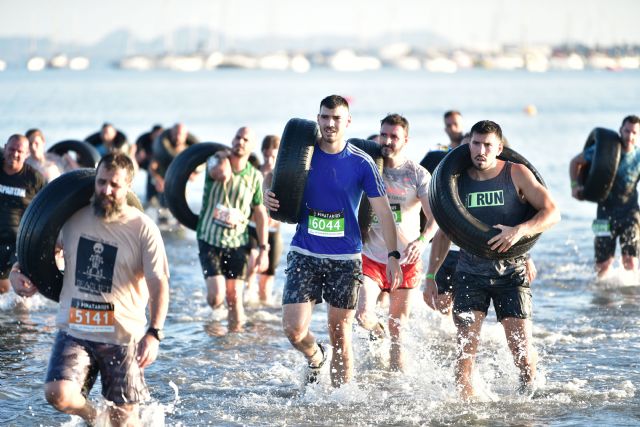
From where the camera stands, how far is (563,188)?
2458 cm

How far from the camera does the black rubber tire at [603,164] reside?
38.9 ft

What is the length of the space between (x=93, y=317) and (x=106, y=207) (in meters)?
0.67

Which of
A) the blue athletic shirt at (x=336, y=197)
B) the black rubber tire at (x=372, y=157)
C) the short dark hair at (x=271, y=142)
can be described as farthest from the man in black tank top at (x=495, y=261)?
the short dark hair at (x=271, y=142)

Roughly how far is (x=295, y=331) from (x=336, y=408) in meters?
0.75

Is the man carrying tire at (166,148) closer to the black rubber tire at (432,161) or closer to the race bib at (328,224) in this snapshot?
the black rubber tire at (432,161)

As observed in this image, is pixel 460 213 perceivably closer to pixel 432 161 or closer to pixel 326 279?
pixel 326 279

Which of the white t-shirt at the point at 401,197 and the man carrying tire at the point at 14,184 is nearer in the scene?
the white t-shirt at the point at 401,197

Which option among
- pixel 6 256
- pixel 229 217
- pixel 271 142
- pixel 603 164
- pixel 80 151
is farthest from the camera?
pixel 80 151

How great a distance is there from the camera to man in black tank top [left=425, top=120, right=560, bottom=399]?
7.15 m

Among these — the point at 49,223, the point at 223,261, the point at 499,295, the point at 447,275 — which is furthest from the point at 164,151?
the point at 49,223

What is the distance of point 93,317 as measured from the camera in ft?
19.5

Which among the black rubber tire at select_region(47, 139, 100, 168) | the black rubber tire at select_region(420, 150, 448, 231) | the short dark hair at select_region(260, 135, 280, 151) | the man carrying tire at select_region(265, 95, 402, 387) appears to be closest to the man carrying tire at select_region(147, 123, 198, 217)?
the black rubber tire at select_region(47, 139, 100, 168)

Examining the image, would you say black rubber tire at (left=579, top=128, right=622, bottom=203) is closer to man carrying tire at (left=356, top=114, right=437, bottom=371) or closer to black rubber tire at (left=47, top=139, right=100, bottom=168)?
man carrying tire at (left=356, top=114, right=437, bottom=371)

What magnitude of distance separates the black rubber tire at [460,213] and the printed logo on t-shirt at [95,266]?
102 inches
